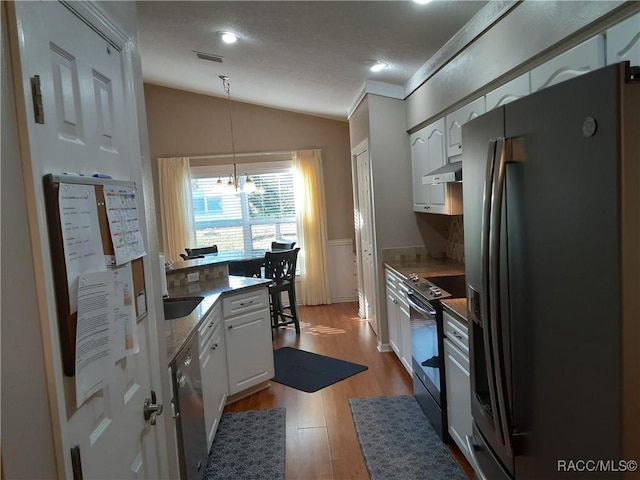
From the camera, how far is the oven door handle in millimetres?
2588

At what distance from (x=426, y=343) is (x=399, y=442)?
638 mm

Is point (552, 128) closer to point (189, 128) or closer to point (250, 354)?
point (250, 354)

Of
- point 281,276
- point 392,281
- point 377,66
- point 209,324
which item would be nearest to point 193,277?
point 209,324

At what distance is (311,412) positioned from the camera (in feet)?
10.3

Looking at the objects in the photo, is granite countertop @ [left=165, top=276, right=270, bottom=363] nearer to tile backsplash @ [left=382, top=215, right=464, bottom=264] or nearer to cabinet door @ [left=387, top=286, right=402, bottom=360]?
cabinet door @ [left=387, top=286, right=402, bottom=360]

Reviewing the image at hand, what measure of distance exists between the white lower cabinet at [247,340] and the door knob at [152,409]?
1768 millimetres

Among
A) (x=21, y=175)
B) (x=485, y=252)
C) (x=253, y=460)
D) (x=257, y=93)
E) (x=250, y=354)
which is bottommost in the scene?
(x=253, y=460)

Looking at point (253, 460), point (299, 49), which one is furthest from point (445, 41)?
point (253, 460)

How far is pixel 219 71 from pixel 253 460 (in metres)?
3.86

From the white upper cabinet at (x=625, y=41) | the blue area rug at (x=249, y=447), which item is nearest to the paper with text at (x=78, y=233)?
the white upper cabinet at (x=625, y=41)

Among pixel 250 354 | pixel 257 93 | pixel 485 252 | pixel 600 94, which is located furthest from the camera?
pixel 257 93

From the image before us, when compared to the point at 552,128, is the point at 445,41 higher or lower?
higher

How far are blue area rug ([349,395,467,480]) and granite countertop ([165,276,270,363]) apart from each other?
4.16 ft

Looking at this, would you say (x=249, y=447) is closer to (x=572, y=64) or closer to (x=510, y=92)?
(x=510, y=92)
